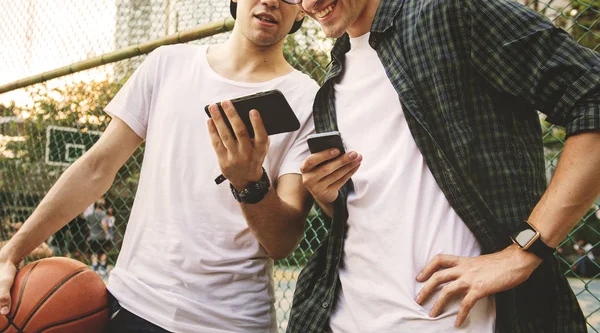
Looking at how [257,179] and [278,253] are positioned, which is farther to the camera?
[278,253]

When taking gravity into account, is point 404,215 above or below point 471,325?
above

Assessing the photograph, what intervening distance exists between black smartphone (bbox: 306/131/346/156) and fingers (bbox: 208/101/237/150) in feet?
0.90

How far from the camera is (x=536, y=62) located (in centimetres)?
136

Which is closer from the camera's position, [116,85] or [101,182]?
[101,182]

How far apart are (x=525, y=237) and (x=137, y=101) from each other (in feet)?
5.23

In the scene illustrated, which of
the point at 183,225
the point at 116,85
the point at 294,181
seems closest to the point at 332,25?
the point at 294,181

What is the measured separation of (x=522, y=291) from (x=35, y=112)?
5.05 meters

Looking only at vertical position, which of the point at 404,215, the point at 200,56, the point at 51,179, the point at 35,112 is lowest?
the point at 51,179

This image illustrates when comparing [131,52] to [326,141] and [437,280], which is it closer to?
[326,141]

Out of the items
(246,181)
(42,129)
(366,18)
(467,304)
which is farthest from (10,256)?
(42,129)

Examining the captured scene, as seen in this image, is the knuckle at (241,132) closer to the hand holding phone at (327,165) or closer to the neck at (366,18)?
the hand holding phone at (327,165)

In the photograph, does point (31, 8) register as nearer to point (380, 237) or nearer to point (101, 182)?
point (101, 182)

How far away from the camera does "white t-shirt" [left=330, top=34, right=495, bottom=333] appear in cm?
147

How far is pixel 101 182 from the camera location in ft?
7.32
